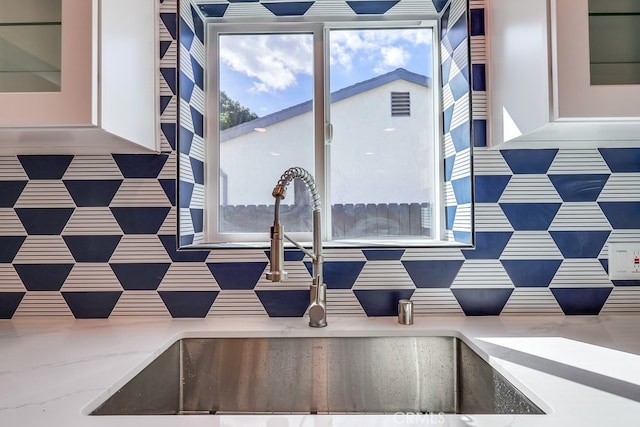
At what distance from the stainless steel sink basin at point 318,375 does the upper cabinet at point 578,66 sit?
60 cm

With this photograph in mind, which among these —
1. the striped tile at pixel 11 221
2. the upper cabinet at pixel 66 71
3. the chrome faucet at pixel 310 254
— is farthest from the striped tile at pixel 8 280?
the chrome faucet at pixel 310 254

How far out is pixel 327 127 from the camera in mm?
1406

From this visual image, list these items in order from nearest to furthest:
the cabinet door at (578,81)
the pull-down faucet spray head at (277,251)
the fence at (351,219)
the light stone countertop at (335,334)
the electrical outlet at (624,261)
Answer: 1. the light stone countertop at (335,334)
2. the cabinet door at (578,81)
3. the pull-down faucet spray head at (277,251)
4. the electrical outlet at (624,261)
5. the fence at (351,219)

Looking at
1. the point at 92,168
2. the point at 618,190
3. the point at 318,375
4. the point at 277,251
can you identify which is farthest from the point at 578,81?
the point at 92,168

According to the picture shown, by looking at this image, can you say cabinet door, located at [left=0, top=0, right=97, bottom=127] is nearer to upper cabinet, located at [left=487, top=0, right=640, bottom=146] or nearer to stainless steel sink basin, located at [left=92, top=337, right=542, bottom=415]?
→ stainless steel sink basin, located at [left=92, top=337, right=542, bottom=415]

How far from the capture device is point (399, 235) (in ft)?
4.59

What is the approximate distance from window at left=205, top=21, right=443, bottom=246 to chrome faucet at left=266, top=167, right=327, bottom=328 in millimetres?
309

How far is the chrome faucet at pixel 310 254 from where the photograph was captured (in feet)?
3.29

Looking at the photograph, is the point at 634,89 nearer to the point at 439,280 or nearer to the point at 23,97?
the point at 439,280

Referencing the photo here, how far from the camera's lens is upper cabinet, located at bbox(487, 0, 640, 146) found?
2.69ft

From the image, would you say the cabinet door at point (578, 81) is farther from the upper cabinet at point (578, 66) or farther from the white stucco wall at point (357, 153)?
the white stucco wall at point (357, 153)

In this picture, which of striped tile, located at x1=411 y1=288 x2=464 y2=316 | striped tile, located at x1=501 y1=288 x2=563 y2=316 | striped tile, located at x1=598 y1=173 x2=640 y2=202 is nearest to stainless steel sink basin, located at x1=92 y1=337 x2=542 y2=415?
striped tile, located at x1=411 y1=288 x2=464 y2=316

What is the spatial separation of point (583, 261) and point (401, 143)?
0.69 m

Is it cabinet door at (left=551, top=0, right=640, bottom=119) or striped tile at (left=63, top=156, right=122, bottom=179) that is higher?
cabinet door at (left=551, top=0, right=640, bottom=119)
